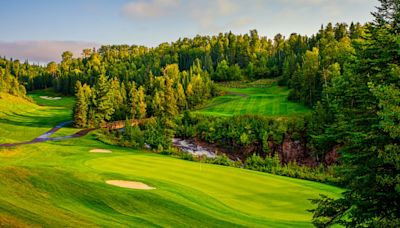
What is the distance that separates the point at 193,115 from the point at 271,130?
1553 cm

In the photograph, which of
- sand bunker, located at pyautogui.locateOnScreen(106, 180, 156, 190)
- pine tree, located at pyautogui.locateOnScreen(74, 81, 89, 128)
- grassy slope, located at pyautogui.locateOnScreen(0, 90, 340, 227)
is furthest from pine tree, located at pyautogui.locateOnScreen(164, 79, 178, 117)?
sand bunker, located at pyautogui.locateOnScreen(106, 180, 156, 190)

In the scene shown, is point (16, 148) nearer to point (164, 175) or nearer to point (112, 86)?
point (164, 175)

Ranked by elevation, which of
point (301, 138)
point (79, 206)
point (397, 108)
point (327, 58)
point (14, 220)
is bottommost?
point (301, 138)

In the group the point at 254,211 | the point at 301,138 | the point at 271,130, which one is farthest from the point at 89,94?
the point at 254,211

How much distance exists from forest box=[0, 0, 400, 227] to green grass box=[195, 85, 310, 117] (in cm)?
264

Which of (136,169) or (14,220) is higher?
(14,220)

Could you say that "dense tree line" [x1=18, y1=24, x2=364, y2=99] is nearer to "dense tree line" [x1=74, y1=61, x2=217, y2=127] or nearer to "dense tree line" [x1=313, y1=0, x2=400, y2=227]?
"dense tree line" [x1=74, y1=61, x2=217, y2=127]

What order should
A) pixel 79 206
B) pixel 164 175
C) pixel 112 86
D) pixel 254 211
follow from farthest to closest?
pixel 112 86, pixel 164 175, pixel 254 211, pixel 79 206

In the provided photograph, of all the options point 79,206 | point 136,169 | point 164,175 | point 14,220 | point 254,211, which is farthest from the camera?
point 136,169

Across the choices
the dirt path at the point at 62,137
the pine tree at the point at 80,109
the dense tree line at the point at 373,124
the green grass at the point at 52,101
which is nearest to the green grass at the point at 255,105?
the dirt path at the point at 62,137

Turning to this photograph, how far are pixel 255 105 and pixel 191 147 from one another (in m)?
21.6

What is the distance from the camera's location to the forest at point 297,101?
31.0ft

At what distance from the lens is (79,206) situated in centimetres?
1352

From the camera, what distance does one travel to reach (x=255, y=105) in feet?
230
